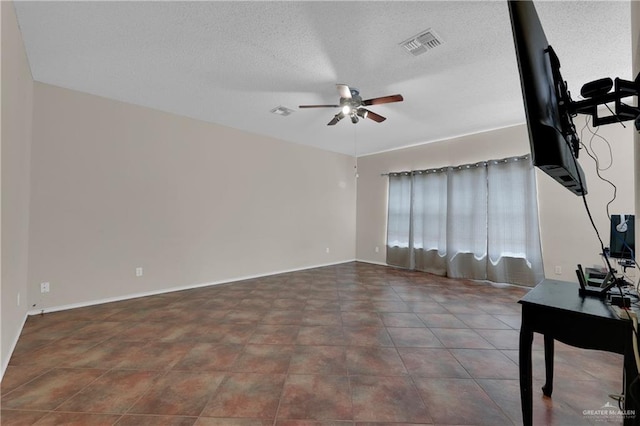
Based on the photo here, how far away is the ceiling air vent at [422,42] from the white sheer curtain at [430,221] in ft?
10.7

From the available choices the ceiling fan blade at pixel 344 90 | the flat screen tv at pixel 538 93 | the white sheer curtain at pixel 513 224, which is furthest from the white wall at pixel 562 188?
the flat screen tv at pixel 538 93

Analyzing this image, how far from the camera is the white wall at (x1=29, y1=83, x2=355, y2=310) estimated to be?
3168 mm

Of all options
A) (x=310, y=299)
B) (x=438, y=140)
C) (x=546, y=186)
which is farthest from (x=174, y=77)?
(x=546, y=186)

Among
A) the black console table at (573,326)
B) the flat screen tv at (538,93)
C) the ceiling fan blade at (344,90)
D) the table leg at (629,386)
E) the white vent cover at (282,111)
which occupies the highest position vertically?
the white vent cover at (282,111)

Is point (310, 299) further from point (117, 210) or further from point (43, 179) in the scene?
point (43, 179)

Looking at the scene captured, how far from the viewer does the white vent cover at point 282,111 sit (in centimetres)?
386

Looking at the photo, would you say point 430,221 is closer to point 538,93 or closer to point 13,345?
point 538,93

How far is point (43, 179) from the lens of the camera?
311 centimetres

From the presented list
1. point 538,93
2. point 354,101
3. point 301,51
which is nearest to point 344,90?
point 354,101

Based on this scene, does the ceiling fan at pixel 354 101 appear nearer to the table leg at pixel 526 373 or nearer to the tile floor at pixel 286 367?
the table leg at pixel 526 373

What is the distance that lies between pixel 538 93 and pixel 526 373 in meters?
1.37

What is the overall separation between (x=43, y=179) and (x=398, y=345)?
4341 millimetres

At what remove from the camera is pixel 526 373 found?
1.38m

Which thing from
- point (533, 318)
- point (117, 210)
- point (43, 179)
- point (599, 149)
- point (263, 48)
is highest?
point (263, 48)
